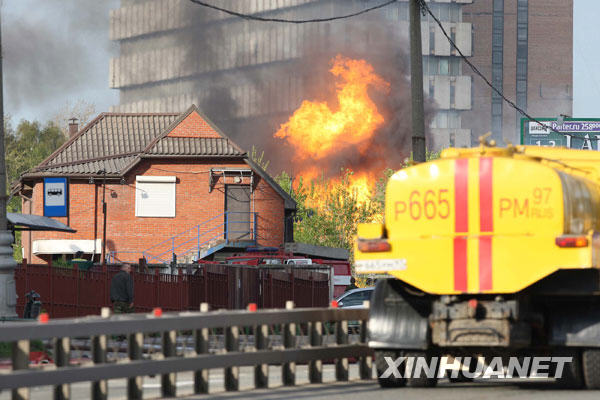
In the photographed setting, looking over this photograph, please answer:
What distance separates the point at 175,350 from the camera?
557 inches

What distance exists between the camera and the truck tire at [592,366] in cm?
1475

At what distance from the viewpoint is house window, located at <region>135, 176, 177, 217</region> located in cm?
5866

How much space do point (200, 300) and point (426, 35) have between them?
104 m

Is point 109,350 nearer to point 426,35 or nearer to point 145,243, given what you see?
point 145,243

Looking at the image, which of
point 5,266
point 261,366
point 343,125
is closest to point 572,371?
point 261,366

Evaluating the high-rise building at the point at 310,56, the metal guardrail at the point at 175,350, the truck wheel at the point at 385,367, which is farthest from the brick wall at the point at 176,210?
the truck wheel at the point at 385,367

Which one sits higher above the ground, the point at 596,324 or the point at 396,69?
the point at 396,69

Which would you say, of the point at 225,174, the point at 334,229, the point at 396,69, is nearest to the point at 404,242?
the point at 225,174

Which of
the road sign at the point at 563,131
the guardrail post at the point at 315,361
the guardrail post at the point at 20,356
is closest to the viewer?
the guardrail post at the point at 20,356

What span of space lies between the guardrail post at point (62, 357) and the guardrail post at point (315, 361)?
4.43 m

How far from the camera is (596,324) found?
14.6 m

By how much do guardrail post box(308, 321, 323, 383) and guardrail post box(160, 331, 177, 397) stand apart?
272 cm

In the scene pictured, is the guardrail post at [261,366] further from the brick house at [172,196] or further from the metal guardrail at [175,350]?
the brick house at [172,196]

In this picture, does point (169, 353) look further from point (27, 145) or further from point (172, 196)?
point (27, 145)
